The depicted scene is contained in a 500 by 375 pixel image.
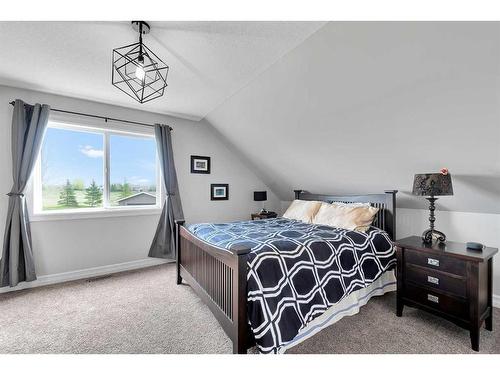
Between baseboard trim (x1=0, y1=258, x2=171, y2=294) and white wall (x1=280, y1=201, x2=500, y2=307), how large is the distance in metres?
3.43

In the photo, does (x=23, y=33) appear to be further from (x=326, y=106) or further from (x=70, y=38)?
(x=326, y=106)

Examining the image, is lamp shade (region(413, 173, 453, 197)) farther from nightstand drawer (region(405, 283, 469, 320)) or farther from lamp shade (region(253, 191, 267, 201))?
lamp shade (region(253, 191, 267, 201))

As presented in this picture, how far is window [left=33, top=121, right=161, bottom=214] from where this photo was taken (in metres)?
2.96

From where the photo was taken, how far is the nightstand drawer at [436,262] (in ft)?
5.85

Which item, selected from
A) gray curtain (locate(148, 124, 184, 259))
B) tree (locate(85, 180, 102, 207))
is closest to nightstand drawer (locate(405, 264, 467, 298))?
gray curtain (locate(148, 124, 184, 259))

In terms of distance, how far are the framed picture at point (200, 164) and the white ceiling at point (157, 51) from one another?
126 cm

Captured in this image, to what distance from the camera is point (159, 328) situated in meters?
1.94

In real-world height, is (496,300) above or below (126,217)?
below

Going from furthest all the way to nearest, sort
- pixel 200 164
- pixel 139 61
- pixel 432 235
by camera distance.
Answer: pixel 200 164 < pixel 432 235 < pixel 139 61

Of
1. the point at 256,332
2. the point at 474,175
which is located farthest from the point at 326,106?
the point at 256,332

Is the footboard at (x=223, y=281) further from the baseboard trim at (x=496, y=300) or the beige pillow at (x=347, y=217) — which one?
the baseboard trim at (x=496, y=300)

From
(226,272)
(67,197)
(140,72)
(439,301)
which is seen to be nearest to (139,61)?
Answer: (140,72)

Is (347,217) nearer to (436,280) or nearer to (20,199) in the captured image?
(436,280)

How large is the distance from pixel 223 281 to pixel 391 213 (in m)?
2.15
